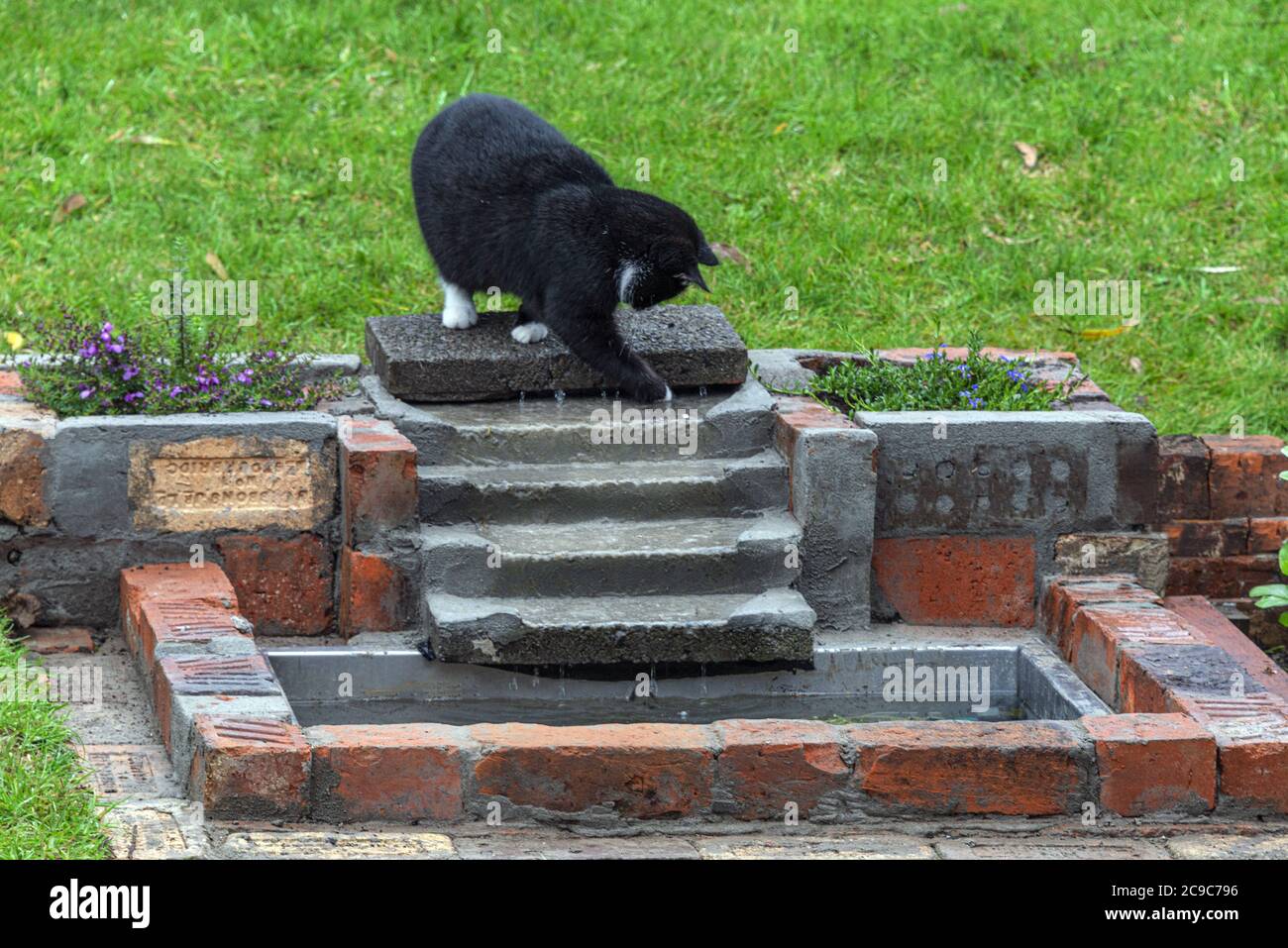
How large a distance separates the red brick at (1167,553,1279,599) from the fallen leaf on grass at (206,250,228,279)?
4.19 metres

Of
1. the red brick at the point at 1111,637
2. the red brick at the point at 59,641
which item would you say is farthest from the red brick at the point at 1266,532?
the red brick at the point at 59,641

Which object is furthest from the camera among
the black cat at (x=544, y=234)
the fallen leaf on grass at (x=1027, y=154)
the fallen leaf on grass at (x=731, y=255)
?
the fallen leaf on grass at (x=1027, y=154)

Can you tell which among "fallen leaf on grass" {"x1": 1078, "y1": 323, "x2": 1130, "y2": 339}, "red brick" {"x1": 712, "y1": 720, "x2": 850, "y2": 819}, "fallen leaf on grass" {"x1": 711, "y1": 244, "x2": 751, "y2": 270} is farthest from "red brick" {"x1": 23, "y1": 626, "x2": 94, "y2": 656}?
"fallen leaf on grass" {"x1": 1078, "y1": 323, "x2": 1130, "y2": 339}

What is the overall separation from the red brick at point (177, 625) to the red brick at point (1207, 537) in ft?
10.9

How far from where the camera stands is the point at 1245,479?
22.2ft

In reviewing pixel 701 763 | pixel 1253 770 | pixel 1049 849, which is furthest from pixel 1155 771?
pixel 701 763

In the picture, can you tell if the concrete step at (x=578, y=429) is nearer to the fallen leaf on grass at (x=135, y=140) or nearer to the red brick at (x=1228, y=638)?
the red brick at (x=1228, y=638)

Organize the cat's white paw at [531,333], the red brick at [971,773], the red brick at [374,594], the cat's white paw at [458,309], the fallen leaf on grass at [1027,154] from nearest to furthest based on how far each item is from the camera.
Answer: the red brick at [971,773]
the red brick at [374,594]
the cat's white paw at [531,333]
the cat's white paw at [458,309]
the fallen leaf on grass at [1027,154]

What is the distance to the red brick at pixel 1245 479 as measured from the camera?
6.73 m

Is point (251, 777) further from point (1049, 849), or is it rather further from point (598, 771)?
point (1049, 849)

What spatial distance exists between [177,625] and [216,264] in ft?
10.5

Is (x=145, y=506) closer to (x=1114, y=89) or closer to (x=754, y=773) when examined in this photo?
(x=754, y=773)

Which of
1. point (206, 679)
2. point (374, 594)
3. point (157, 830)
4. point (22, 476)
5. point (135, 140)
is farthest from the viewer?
point (135, 140)

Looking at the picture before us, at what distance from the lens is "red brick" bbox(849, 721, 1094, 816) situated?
4875mm
